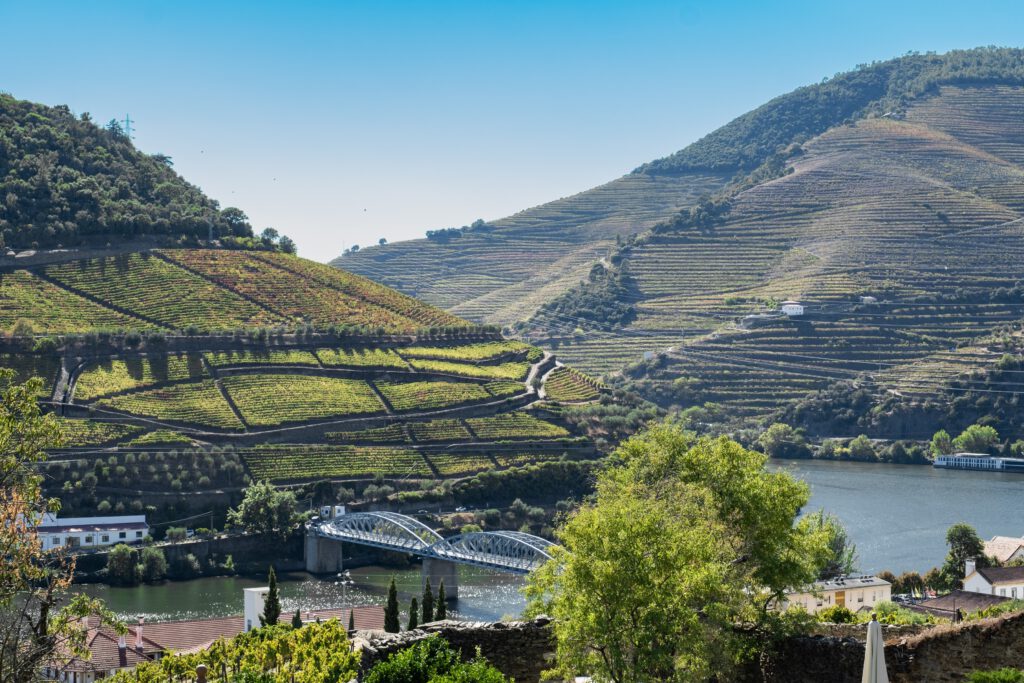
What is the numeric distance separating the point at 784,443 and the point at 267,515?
6184 centimetres

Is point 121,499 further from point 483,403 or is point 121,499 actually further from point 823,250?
point 823,250

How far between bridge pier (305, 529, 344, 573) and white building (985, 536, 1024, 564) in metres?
35.7

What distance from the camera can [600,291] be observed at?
583 feet

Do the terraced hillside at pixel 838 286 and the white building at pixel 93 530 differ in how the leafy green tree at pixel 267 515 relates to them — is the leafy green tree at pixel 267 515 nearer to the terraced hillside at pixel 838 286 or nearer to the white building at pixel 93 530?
the white building at pixel 93 530

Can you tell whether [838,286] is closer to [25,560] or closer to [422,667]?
[422,667]

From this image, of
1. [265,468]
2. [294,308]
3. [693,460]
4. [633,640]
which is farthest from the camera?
[294,308]

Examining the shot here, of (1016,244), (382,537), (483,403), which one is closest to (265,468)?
(382,537)

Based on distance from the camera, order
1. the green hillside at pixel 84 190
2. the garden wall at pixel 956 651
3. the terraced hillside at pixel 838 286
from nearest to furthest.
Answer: the garden wall at pixel 956 651
the green hillside at pixel 84 190
the terraced hillside at pixel 838 286

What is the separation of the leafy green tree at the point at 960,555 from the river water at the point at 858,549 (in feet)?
15.5

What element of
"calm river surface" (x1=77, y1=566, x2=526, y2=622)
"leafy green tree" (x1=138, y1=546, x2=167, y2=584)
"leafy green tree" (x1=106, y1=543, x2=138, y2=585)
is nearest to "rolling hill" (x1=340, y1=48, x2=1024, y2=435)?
"calm river surface" (x1=77, y1=566, x2=526, y2=622)

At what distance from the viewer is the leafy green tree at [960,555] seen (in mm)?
62594

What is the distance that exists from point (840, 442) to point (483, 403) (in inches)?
1798

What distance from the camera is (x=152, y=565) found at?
72.9m

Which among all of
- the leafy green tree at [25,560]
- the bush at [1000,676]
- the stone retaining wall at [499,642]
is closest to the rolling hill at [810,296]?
the stone retaining wall at [499,642]
